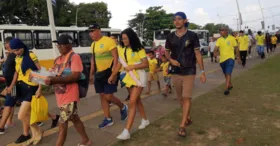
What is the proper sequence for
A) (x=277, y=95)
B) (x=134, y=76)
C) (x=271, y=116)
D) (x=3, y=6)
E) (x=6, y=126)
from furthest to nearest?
1. (x=3, y=6)
2. (x=277, y=95)
3. (x=6, y=126)
4. (x=271, y=116)
5. (x=134, y=76)

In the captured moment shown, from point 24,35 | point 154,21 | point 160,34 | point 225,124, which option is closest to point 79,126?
point 225,124

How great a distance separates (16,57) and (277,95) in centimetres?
565

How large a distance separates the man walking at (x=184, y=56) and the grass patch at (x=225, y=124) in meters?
0.37

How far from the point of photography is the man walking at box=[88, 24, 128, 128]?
15.0 ft

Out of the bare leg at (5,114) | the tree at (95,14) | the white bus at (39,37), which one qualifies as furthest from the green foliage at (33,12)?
the bare leg at (5,114)

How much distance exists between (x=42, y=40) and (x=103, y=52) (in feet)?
35.1

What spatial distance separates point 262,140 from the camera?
3.80m

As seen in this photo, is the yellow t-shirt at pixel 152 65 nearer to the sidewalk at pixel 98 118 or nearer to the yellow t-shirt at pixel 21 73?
the sidewalk at pixel 98 118

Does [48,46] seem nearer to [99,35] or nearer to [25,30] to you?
[25,30]

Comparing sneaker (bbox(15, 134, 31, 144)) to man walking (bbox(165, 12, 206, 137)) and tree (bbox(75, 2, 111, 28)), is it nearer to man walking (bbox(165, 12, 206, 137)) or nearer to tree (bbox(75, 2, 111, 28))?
man walking (bbox(165, 12, 206, 137))

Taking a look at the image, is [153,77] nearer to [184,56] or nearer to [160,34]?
[184,56]

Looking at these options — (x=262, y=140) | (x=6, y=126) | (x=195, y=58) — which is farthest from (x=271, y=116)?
(x=6, y=126)

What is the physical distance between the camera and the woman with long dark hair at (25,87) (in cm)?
425

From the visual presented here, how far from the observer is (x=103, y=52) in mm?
4602
